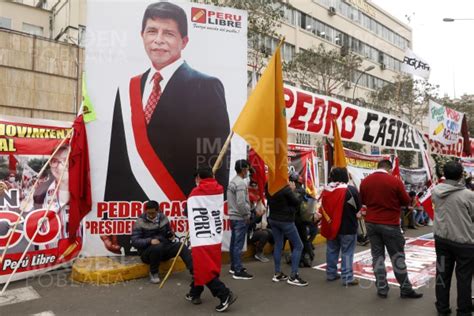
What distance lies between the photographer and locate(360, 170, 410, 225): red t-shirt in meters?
5.20

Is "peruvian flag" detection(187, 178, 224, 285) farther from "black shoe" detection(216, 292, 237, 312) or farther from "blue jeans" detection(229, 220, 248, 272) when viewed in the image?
"blue jeans" detection(229, 220, 248, 272)

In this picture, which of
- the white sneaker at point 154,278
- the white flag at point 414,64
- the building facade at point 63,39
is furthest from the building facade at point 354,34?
the white sneaker at point 154,278

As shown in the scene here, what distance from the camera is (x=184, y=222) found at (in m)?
6.59

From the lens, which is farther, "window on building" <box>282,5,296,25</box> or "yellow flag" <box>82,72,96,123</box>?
"window on building" <box>282,5,296,25</box>

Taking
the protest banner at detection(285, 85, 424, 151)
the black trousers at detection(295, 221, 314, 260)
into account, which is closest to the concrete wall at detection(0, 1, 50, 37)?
the protest banner at detection(285, 85, 424, 151)

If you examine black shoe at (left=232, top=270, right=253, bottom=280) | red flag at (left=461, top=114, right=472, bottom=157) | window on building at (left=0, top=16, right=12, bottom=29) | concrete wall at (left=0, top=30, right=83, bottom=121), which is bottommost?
black shoe at (left=232, top=270, right=253, bottom=280)

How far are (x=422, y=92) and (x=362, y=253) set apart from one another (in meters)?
29.9

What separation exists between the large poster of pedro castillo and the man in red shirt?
2.48 meters

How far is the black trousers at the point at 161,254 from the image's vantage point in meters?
5.72

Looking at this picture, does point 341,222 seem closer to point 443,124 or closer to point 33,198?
point 33,198

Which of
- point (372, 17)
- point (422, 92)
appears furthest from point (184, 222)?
point (372, 17)

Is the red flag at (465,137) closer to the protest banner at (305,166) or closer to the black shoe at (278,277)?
the protest banner at (305,166)

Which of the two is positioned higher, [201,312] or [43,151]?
[43,151]

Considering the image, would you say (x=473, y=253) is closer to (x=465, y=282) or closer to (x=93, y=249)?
(x=465, y=282)
